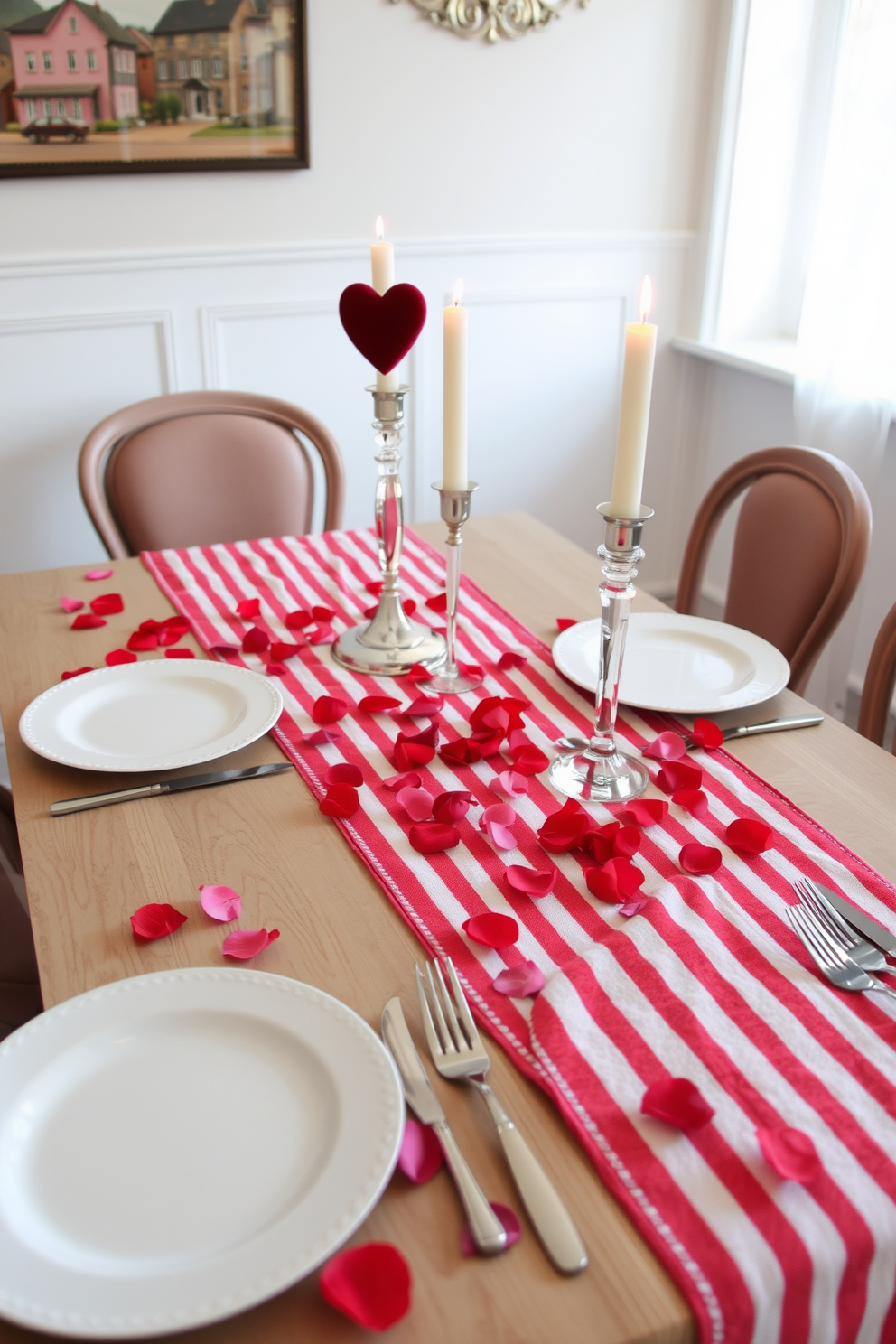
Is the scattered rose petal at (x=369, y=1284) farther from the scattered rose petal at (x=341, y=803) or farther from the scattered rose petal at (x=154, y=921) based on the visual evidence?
the scattered rose petal at (x=341, y=803)

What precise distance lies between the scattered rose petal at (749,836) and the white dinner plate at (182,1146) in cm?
42

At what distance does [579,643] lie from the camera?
1390 millimetres

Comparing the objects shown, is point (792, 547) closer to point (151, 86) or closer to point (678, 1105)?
point (678, 1105)

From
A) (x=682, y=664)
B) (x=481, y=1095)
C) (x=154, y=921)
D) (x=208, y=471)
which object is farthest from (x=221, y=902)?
(x=208, y=471)

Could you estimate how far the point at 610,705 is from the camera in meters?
1.09

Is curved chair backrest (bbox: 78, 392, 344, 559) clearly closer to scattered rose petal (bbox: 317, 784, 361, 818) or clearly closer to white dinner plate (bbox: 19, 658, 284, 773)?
white dinner plate (bbox: 19, 658, 284, 773)

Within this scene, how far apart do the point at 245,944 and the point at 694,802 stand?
454mm

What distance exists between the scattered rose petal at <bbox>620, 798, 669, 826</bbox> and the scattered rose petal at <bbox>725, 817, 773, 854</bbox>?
65 millimetres

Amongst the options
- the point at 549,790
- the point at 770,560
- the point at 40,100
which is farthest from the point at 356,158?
the point at 549,790

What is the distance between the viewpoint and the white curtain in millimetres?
2299

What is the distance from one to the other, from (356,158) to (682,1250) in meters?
2.47

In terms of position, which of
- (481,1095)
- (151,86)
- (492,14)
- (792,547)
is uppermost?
(492,14)

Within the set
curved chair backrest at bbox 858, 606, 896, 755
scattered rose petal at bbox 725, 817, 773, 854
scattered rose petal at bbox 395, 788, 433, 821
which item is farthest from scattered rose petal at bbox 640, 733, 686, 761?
curved chair backrest at bbox 858, 606, 896, 755

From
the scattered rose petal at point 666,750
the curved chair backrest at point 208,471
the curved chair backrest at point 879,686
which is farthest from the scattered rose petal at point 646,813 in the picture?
the curved chair backrest at point 208,471
